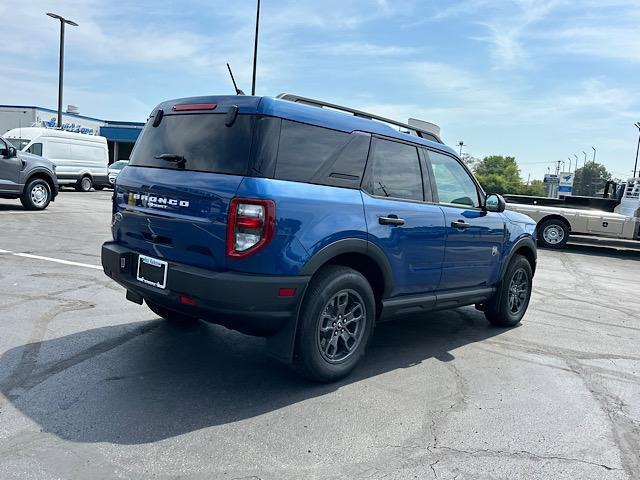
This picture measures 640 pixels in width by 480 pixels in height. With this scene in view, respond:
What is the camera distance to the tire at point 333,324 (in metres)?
3.77

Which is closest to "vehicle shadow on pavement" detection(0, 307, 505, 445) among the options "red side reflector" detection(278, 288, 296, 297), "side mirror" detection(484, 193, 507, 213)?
"red side reflector" detection(278, 288, 296, 297)

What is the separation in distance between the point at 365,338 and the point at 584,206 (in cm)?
1552

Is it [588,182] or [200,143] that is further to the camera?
[588,182]

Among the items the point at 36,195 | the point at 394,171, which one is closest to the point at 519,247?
the point at 394,171

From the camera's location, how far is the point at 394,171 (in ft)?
14.8

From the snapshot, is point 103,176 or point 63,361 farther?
point 103,176

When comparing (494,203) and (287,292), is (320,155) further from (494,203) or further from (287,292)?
(494,203)

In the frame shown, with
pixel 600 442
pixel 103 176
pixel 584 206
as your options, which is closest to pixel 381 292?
pixel 600 442

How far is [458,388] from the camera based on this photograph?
416 cm

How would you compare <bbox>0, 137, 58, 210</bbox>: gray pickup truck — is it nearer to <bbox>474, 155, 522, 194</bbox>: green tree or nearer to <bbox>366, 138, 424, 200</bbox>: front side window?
<bbox>366, 138, 424, 200</bbox>: front side window

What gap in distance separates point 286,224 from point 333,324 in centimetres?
95

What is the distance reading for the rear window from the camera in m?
3.63

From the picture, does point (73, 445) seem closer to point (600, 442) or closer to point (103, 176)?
point (600, 442)

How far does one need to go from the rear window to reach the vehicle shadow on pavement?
1513mm
